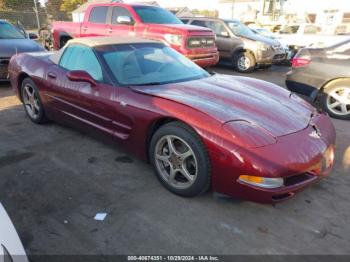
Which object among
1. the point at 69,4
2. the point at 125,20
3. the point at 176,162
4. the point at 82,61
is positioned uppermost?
the point at 69,4

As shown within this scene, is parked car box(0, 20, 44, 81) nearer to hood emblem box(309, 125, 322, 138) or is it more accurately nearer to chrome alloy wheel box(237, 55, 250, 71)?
chrome alloy wheel box(237, 55, 250, 71)

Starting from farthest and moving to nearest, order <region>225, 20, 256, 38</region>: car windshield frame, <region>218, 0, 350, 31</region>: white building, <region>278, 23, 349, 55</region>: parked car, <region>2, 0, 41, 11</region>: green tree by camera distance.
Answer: <region>218, 0, 350, 31</region>: white building < <region>2, 0, 41, 11</region>: green tree < <region>278, 23, 349, 55</region>: parked car < <region>225, 20, 256, 38</region>: car windshield frame

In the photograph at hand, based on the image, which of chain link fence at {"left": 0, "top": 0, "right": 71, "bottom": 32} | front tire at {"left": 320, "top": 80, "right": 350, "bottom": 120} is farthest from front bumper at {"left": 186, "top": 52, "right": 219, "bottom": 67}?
chain link fence at {"left": 0, "top": 0, "right": 71, "bottom": 32}

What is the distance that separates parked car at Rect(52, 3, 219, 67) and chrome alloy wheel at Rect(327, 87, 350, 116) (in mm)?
3611

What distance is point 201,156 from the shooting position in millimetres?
2832

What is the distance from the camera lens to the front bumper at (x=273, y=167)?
2605 mm

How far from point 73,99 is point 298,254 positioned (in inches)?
118

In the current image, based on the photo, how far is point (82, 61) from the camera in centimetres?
409

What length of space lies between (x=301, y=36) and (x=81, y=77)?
1169 cm

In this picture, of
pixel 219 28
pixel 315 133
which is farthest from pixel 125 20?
pixel 315 133

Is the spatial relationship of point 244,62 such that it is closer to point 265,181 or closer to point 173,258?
point 265,181

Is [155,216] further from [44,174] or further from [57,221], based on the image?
[44,174]

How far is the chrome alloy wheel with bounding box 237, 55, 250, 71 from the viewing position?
10319mm

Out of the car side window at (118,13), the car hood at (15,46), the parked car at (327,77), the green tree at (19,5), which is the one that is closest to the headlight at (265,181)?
the parked car at (327,77)
